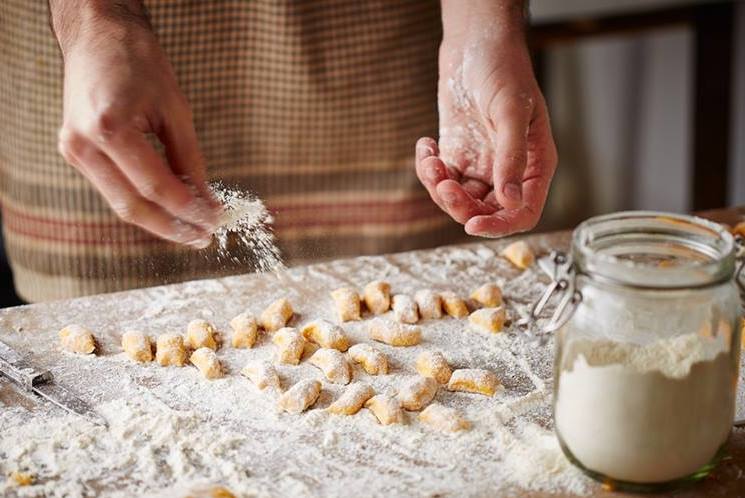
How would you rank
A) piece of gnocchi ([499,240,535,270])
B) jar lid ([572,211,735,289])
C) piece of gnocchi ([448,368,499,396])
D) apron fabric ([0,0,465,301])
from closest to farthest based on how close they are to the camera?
1. jar lid ([572,211,735,289])
2. piece of gnocchi ([448,368,499,396])
3. piece of gnocchi ([499,240,535,270])
4. apron fabric ([0,0,465,301])

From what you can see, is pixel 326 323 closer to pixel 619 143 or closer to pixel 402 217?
pixel 402 217

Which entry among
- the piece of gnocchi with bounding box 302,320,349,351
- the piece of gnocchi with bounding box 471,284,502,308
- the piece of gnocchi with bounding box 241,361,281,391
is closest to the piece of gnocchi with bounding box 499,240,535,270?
the piece of gnocchi with bounding box 471,284,502,308

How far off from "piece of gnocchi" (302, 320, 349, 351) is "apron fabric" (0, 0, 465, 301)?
0.42m

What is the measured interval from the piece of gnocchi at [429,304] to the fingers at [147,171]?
36 centimetres

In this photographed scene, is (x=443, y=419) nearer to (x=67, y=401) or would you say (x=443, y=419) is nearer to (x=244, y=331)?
(x=244, y=331)

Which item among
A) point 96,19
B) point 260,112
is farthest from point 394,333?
point 260,112

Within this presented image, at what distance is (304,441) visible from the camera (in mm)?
1003

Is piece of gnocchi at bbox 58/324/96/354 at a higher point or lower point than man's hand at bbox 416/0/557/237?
lower

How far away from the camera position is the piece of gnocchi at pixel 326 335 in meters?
1.17

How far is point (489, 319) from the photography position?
122 cm

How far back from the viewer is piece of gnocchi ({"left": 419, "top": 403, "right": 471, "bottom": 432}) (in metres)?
1.02

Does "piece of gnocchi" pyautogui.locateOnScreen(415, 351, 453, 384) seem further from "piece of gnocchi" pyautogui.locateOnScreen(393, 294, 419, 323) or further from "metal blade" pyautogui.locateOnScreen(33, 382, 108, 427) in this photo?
"metal blade" pyautogui.locateOnScreen(33, 382, 108, 427)

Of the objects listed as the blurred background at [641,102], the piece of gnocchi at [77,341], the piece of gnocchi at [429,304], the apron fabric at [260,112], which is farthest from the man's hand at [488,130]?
the blurred background at [641,102]

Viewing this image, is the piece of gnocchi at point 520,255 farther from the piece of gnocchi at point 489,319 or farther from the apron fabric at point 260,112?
the apron fabric at point 260,112
